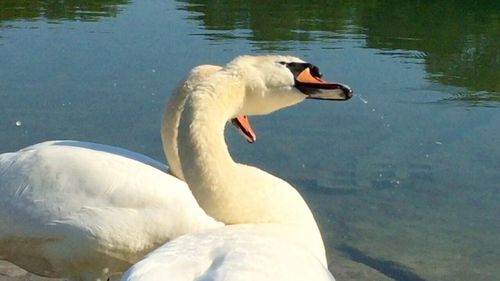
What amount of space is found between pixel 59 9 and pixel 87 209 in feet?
56.9

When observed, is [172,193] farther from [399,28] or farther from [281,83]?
[399,28]

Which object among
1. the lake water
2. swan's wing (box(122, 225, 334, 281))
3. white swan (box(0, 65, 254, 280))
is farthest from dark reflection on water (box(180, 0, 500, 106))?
swan's wing (box(122, 225, 334, 281))

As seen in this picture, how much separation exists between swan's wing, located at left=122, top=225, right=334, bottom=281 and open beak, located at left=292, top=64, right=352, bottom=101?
2.60ft

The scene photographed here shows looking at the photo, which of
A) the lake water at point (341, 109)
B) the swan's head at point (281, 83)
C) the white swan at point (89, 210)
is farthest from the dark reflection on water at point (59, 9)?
the swan's head at point (281, 83)

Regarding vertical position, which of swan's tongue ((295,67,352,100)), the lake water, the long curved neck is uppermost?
swan's tongue ((295,67,352,100))

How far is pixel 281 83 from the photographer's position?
4.64 m

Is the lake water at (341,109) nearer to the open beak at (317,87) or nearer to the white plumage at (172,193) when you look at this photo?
the white plumage at (172,193)

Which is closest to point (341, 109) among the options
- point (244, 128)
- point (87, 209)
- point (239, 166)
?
point (244, 128)

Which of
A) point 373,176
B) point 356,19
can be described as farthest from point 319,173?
point 356,19

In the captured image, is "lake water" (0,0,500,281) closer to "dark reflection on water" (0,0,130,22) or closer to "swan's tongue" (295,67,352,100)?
"dark reflection on water" (0,0,130,22)

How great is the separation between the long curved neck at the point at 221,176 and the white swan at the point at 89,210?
35 centimetres

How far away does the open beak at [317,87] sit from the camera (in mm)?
4582

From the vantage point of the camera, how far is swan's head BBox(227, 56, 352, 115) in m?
4.60

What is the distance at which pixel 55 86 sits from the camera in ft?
43.3
